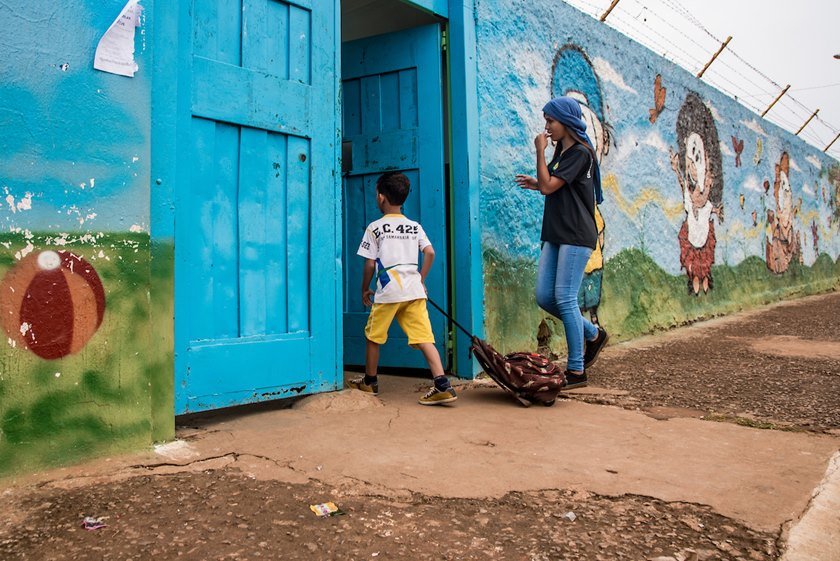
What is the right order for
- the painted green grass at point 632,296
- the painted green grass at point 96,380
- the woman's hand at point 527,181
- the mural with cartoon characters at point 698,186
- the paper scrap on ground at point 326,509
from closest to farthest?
1. the paper scrap on ground at point 326,509
2. the painted green grass at point 96,380
3. the woman's hand at point 527,181
4. the painted green grass at point 632,296
5. the mural with cartoon characters at point 698,186

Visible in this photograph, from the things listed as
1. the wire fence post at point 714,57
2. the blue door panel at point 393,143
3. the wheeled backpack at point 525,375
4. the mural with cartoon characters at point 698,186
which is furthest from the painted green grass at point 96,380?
the wire fence post at point 714,57

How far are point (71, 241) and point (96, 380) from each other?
1.64 feet

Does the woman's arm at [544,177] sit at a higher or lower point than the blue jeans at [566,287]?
higher

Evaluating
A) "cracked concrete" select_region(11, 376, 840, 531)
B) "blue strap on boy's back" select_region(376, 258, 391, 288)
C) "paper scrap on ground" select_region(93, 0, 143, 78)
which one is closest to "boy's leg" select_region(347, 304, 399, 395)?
"blue strap on boy's back" select_region(376, 258, 391, 288)

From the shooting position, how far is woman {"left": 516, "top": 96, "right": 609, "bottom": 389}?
3.84m

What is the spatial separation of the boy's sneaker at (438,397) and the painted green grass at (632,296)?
1.06 m

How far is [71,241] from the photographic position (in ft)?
7.74

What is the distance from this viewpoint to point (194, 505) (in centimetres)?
207

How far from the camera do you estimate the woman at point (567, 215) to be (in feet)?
12.6

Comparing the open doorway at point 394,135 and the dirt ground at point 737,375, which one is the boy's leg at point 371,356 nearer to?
the open doorway at point 394,135

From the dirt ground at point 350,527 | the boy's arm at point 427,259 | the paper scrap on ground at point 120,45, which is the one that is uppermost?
the paper scrap on ground at point 120,45

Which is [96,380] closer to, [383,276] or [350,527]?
[350,527]

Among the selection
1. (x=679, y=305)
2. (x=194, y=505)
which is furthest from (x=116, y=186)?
(x=679, y=305)

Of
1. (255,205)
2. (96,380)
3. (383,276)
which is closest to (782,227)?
(383,276)
